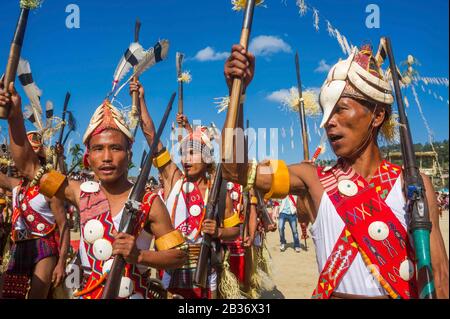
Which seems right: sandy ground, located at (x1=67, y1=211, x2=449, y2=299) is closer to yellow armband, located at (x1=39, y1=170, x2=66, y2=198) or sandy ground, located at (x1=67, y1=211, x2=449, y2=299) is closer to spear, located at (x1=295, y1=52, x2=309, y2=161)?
spear, located at (x1=295, y1=52, x2=309, y2=161)

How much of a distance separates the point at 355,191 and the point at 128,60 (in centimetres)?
269

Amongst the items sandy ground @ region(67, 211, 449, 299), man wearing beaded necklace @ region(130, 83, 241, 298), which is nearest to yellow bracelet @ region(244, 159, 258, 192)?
man wearing beaded necklace @ region(130, 83, 241, 298)

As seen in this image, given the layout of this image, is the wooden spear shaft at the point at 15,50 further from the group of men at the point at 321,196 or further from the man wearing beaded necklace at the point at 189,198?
the man wearing beaded necklace at the point at 189,198

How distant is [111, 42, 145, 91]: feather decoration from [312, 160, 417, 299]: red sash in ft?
8.01

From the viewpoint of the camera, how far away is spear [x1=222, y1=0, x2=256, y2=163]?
211 cm

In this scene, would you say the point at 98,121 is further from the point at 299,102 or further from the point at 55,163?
the point at 55,163

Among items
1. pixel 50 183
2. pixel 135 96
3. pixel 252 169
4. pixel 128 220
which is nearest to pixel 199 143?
pixel 135 96

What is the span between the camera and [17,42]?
2.62 m

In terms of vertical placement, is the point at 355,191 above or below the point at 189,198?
below

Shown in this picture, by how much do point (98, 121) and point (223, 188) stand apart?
1931 millimetres

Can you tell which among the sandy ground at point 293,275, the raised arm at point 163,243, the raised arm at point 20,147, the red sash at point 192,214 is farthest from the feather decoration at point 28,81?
the sandy ground at point 293,275

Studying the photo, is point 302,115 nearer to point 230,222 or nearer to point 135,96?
point 230,222

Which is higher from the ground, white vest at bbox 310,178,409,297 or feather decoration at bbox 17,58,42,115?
feather decoration at bbox 17,58,42,115
